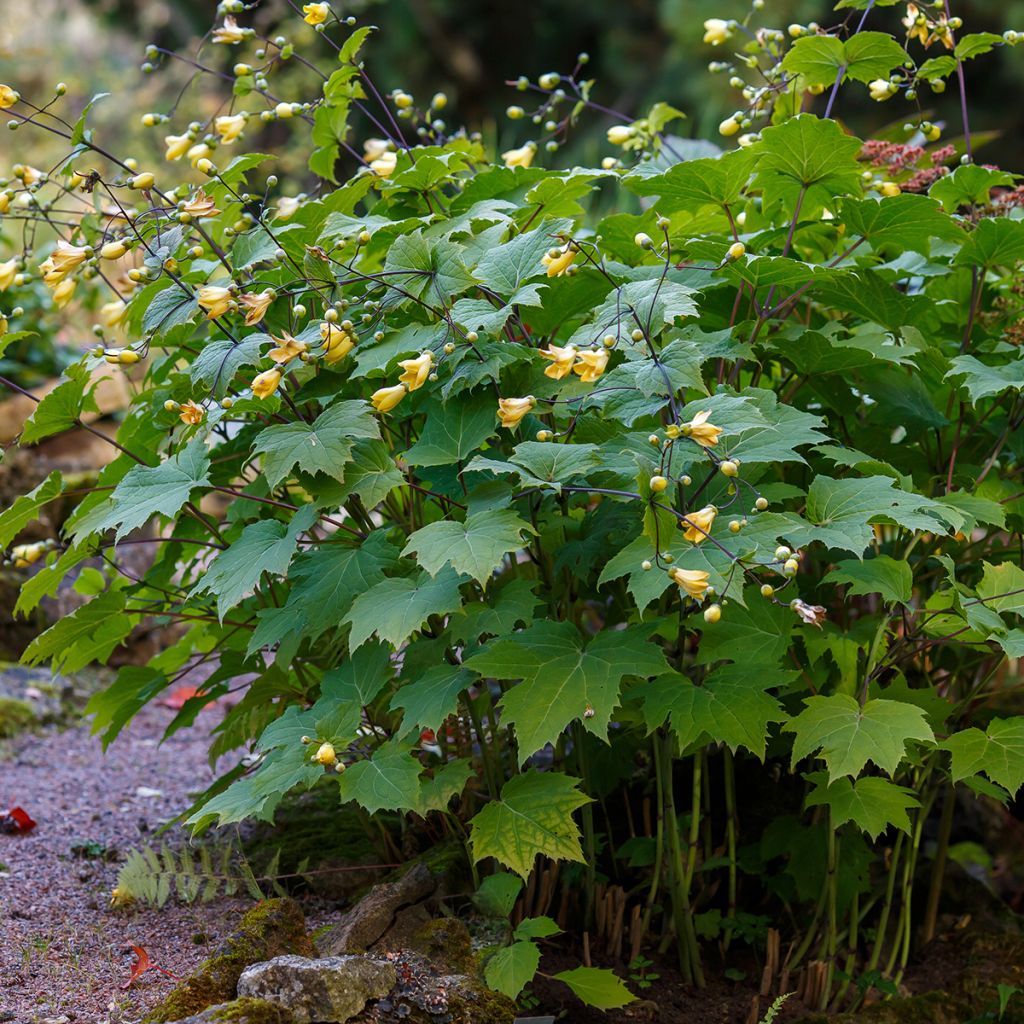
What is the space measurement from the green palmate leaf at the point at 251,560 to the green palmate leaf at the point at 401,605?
0.14 m

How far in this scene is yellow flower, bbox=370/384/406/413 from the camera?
1.65 meters

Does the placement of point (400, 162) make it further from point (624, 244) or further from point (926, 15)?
point (926, 15)

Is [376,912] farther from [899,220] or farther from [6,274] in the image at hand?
[899,220]

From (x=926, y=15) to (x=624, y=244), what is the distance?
30.5 inches

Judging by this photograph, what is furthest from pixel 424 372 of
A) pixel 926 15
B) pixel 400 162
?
pixel 926 15

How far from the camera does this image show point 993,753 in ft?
5.94

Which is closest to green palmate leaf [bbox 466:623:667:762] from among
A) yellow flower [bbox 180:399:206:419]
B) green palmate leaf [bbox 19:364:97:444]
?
yellow flower [bbox 180:399:206:419]

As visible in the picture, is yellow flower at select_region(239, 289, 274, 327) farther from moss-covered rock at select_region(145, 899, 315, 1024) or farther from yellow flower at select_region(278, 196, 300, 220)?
moss-covered rock at select_region(145, 899, 315, 1024)

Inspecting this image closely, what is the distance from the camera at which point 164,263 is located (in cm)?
180

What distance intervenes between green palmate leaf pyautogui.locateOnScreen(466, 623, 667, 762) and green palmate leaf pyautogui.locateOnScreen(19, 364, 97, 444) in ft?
3.03

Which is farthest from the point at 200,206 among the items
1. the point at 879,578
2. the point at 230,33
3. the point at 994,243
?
the point at 994,243

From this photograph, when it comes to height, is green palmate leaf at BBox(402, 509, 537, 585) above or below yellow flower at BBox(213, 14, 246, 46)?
below

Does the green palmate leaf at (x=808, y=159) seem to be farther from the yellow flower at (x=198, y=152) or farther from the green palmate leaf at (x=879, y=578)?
the yellow flower at (x=198, y=152)

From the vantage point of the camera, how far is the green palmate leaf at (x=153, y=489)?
5.77 ft
